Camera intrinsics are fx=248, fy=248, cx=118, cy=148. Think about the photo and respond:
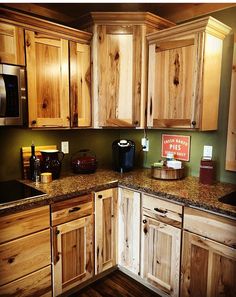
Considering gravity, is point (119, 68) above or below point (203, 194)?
above

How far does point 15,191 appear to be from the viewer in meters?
1.87

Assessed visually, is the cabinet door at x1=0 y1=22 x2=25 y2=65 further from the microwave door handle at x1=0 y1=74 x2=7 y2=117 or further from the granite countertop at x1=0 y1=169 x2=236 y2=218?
the granite countertop at x1=0 y1=169 x2=236 y2=218

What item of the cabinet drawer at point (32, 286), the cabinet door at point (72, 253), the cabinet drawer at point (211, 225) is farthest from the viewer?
the cabinet door at point (72, 253)

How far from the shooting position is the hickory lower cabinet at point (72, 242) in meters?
1.84

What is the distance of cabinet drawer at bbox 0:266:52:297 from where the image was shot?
1627mm

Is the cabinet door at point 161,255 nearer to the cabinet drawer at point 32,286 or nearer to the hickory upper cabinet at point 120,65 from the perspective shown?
the cabinet drawer at point 32,286

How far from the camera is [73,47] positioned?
214cm

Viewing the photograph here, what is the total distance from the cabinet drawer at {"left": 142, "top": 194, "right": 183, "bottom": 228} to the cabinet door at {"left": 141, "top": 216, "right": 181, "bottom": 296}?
40mm

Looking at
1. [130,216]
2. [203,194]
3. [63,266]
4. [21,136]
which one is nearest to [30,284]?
[63,266]

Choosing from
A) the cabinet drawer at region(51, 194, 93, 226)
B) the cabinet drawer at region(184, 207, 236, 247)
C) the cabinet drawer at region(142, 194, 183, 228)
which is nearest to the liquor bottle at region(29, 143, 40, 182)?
the cabinet drawer at region(51, 194, 93, 226)

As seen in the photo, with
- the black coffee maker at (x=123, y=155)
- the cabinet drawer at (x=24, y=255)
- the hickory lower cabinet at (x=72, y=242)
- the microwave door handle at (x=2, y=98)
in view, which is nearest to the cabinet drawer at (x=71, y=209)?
the hickory lower cabinet at (x=72, y=242)

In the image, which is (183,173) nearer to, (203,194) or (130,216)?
(203,194)

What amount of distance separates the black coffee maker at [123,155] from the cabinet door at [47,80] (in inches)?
21.9

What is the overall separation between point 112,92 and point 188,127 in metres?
0.75
